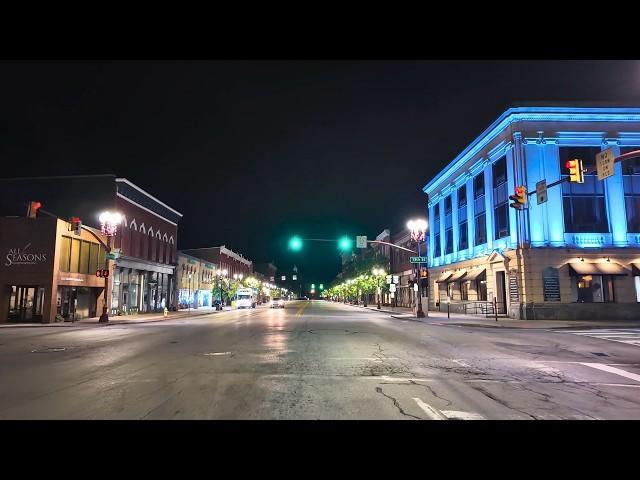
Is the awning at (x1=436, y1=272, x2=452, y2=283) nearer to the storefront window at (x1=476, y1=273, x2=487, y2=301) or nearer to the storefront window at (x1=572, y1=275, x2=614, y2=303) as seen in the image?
the storefront window at (x1=476, y1=273, x2=487, y2=301)

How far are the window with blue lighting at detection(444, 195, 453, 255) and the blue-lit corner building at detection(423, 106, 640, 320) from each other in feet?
40.0

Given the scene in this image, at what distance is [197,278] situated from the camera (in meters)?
73.9

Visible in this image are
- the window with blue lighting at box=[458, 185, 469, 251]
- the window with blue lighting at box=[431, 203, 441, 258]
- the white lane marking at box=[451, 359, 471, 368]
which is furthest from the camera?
the window with blue lighting at box=[431, 203, 441, 258]

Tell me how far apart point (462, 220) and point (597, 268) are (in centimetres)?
1635

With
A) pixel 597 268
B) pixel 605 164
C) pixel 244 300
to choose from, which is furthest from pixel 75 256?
pixel 597 268

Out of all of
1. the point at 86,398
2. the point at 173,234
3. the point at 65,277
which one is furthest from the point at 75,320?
the point at 86,398

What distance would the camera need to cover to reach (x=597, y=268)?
30891mm

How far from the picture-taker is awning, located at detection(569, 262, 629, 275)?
30.6 metres

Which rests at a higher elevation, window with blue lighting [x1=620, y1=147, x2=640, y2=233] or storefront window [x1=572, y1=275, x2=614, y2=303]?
window with blue lighting [x1=620, y1=147, x2=640, y2=233]

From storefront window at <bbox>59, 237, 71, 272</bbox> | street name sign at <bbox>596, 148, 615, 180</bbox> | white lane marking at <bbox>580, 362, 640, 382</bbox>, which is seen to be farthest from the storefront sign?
storefront window at <bbox>59, 237, 71, 272</bbox>

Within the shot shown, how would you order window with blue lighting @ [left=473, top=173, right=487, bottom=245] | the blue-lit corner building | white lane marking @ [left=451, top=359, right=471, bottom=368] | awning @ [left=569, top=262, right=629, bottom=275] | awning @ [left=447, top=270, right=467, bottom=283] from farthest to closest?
awning @ [left=447, top=270, right=467, bottom=283], window with blue lighting @ [left=473, top=173, right=487, bottom=245], the blue-lit corner building, awning @ [left=569, top=262, right=629, bottom=275], white lane marking @ [left=451, top=359, right=471, bottom=368]

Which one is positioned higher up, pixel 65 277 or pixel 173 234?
pixel 173 234
